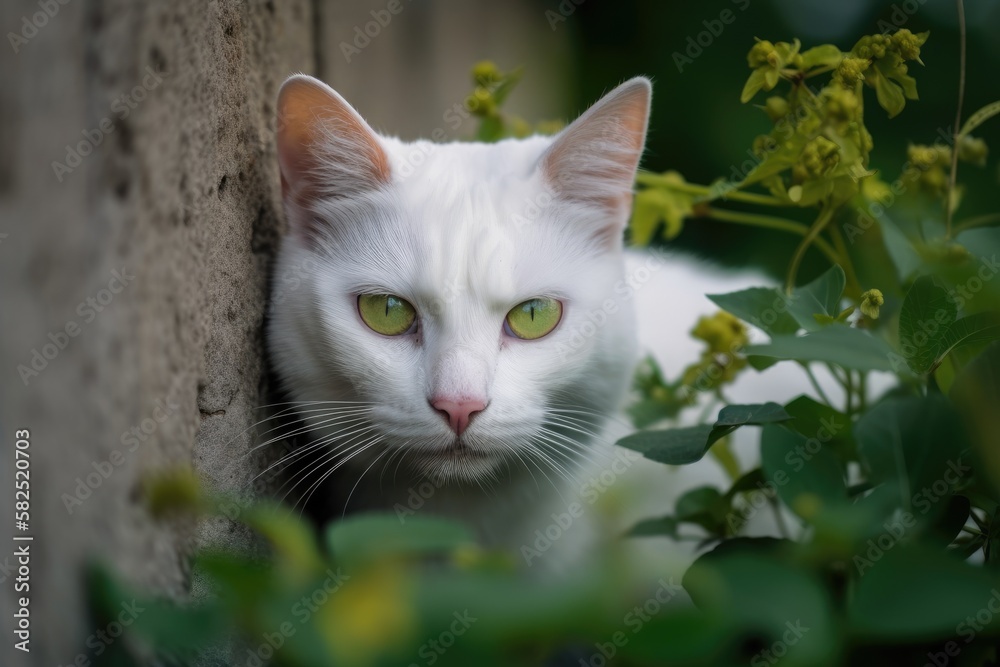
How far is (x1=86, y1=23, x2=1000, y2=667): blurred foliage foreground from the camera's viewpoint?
0.45 m

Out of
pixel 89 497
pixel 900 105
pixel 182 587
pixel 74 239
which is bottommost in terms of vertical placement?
pixel 182 587

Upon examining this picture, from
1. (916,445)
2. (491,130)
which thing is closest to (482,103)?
(491,130)

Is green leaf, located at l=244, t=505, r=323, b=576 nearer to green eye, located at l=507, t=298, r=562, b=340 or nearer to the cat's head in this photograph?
the cat's head

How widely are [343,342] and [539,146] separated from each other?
0.51 m

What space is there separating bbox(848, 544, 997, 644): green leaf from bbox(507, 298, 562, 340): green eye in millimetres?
675

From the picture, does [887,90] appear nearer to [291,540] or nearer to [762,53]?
[762,53]

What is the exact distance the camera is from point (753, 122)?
293 cm

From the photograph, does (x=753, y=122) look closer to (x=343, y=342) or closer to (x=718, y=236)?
(x=718, y=236)

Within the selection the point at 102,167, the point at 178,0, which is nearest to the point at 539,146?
the point at 178,0

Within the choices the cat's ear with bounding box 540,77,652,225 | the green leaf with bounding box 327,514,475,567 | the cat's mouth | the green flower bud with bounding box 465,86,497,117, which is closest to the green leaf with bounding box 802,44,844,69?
the cat's ear with bounding box 540,77,652,225

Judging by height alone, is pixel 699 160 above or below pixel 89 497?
above

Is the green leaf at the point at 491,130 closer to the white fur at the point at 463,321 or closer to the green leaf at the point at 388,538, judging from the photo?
the white fur at the point at 463,321

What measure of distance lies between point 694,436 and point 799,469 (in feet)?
0.64

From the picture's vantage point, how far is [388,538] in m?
0.47
